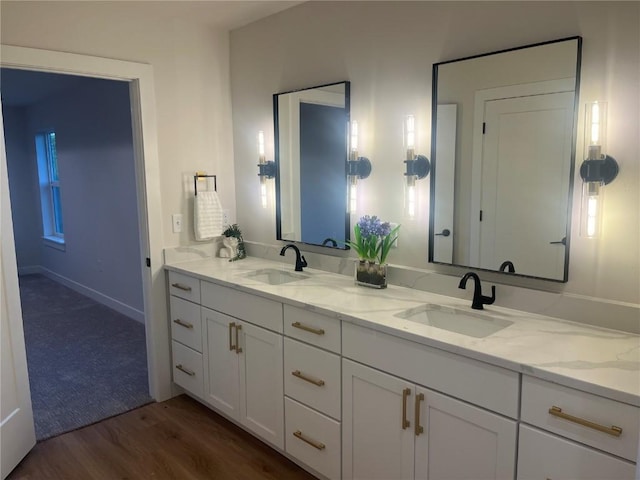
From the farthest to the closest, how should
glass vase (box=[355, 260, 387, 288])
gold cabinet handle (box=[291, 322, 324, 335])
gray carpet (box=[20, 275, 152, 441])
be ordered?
gray carpet (box=[20, 275, 152, 441])
glass vase (box=[355, 260, 387, 288])
gold cabinet handle (box=[291, 322, 324, 335])

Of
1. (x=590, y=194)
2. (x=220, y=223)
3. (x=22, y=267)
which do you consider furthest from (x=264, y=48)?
(x=22, y=267)

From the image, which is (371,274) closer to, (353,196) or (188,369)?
(353,196)

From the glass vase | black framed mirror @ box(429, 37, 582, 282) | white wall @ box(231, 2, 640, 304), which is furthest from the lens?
the glass vase

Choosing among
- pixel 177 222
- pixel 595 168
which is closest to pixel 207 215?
pixel 177 222

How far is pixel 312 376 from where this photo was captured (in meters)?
2.19

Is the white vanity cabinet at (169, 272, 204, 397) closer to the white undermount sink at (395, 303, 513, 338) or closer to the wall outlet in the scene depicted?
the wall outlet

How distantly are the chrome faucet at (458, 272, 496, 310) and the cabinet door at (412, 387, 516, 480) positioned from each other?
1.57ft

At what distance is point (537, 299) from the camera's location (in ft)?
6.38

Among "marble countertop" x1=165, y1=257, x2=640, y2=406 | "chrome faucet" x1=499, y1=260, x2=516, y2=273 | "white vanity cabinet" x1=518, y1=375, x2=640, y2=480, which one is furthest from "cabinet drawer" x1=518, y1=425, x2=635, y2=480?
"chrome faucet" x1=499, y1=260, x2=516, y2=273

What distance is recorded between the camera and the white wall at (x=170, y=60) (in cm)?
253

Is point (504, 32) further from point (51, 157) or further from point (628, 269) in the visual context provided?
point (51, 157)

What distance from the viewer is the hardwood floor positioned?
240 centimetres

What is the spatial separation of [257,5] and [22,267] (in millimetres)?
6045

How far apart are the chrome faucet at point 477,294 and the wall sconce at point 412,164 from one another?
487mm
